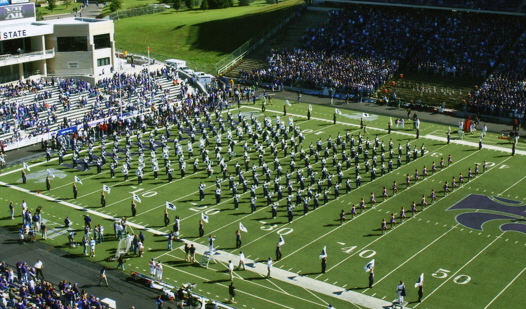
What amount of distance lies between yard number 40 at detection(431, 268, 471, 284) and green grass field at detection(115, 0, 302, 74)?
4636 cm

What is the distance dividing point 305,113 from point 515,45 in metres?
21.4

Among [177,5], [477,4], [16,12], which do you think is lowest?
[177,5]

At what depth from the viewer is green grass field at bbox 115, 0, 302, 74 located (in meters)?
79.2

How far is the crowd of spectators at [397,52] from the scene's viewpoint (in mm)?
64938

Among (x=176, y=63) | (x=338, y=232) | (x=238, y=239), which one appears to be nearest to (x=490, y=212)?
(x=338, y=232)

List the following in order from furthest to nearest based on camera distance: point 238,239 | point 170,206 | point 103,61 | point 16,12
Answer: point 103,61 < point 16,12 < point 170,206 < point 238,239

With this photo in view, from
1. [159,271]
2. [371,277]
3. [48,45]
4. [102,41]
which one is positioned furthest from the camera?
[102,41]

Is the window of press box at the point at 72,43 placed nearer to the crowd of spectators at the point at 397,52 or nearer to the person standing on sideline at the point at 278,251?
the crowd of spectators at the point at 397,52

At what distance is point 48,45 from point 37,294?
38.9 m

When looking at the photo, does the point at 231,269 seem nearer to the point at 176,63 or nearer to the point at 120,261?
the point at 120,261

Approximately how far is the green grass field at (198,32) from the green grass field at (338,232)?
3190cm

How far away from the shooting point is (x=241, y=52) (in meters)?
76.9

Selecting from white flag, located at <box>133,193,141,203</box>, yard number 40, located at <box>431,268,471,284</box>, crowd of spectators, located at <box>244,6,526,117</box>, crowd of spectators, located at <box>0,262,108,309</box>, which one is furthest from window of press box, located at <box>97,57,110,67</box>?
yard number 40, located at <box>431,268,471,284</box>

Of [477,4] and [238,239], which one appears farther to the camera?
[477,4]
